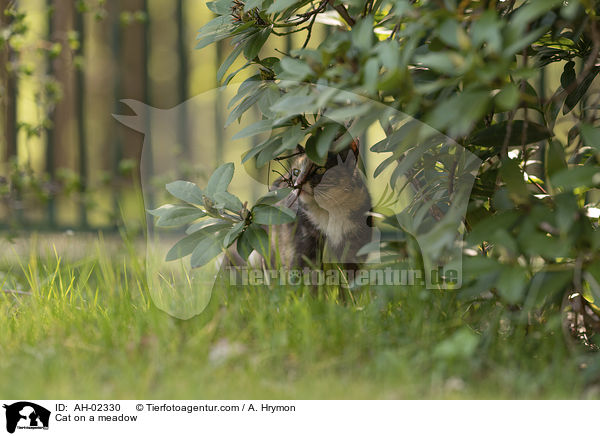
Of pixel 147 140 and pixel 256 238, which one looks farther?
pixel 147 140

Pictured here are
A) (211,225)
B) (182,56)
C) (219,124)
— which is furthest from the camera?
(182,56)

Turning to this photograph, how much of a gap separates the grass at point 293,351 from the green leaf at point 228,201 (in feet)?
0.95

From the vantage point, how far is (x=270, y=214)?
6.31 ft

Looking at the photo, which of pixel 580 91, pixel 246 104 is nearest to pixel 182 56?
pixel 246 104

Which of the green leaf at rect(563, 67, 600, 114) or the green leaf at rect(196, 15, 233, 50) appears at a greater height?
the green leaf at rect(196, 15, 233, 50)

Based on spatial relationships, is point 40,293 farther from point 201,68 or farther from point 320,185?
point 201,68

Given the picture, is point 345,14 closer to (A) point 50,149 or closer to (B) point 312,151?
(B) point 312,151

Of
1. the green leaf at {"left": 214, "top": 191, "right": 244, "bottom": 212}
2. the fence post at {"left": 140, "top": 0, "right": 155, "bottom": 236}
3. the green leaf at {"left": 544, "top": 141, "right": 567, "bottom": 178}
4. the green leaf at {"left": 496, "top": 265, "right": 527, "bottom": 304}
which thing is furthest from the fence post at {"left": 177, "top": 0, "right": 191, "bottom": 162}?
the green leaf at {"left": 496, "top": 265, "right": 527, "bottom": 304}

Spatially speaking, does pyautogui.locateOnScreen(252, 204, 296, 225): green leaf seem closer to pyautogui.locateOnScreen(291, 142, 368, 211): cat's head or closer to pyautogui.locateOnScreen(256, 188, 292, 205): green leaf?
pyautogui.locateOnScreen(256, 188, 292, 205): green leaf
